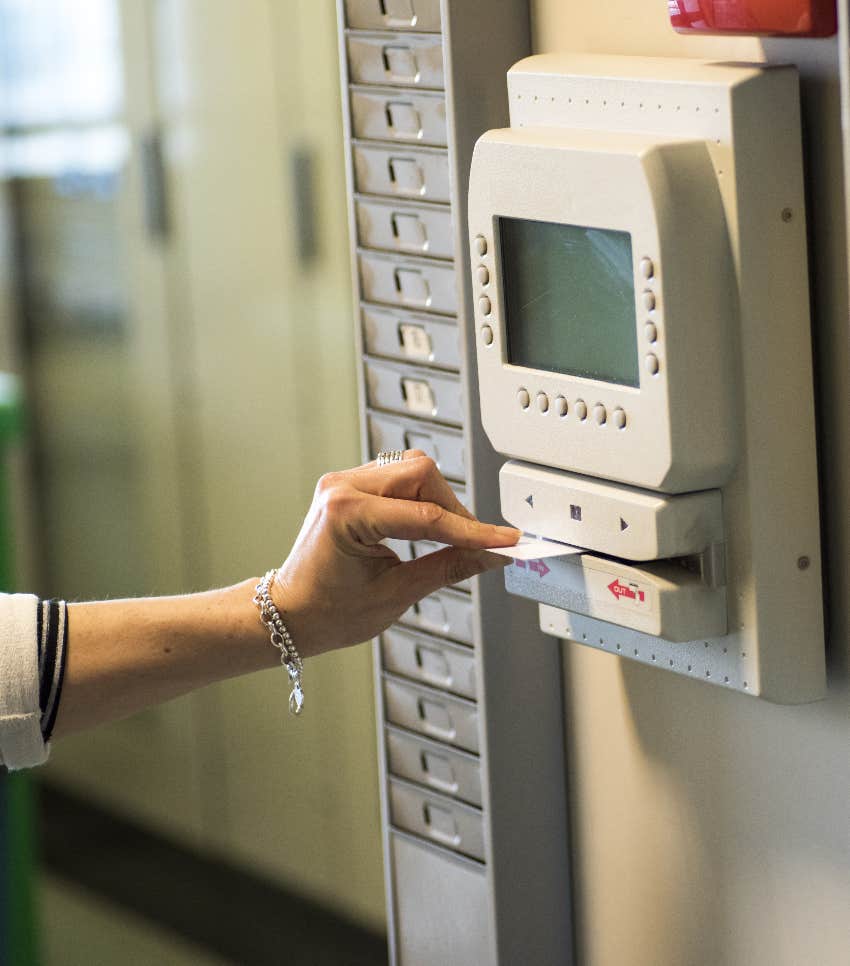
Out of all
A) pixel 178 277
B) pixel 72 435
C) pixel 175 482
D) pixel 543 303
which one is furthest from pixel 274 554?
pixel 543 303

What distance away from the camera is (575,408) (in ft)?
3.05

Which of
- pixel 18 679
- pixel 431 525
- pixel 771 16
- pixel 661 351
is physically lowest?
pixel 18 679

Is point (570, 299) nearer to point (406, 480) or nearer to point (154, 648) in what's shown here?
point (406, 480)

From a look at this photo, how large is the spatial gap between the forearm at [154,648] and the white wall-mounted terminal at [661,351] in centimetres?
21

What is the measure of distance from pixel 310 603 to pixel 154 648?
119 millimetres

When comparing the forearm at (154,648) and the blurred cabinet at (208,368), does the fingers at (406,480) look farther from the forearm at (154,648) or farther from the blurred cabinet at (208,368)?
the blurred cabinet at (208,368)

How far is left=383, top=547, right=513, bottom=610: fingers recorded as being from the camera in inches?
39.4

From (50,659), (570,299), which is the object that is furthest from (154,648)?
(570,299)

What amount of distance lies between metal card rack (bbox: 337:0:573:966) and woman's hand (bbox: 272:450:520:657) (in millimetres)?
69

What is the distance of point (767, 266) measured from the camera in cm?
85

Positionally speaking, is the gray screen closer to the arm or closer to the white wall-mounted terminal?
the white wall-mounted terminal

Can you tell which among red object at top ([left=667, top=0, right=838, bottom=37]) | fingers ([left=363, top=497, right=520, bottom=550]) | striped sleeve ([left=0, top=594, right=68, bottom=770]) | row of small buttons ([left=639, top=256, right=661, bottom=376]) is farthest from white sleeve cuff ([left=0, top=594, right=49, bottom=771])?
red object at top ([left=667, top=0, right=838, bottom=37])

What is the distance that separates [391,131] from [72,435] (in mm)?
2152

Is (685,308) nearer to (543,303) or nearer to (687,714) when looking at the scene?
(543,303)
